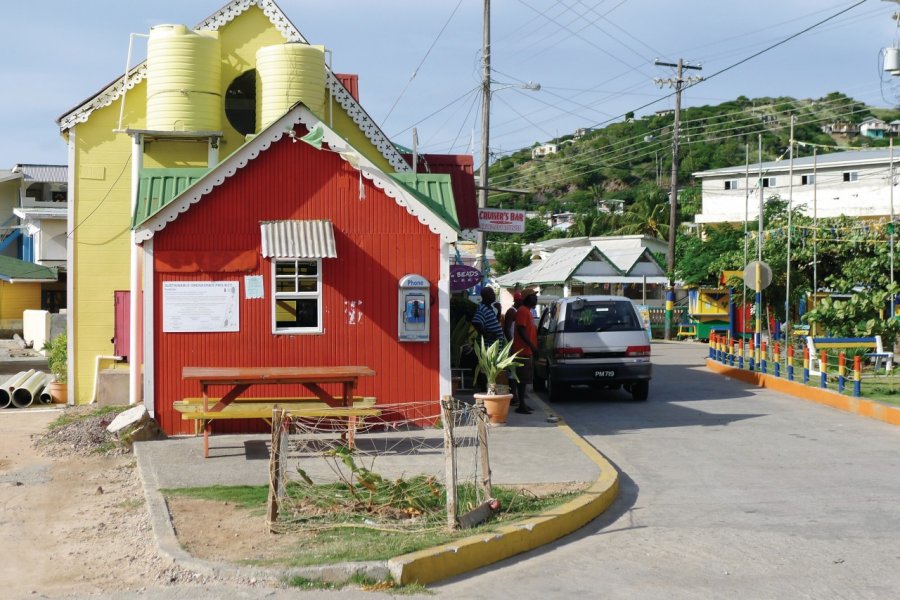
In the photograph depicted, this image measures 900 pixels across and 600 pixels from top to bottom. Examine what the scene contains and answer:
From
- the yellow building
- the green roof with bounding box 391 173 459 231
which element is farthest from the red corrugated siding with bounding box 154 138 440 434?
the yellow building

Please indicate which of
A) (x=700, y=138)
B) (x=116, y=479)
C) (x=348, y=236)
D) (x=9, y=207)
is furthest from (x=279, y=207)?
(x=700, y=138)

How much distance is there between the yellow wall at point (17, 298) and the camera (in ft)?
142

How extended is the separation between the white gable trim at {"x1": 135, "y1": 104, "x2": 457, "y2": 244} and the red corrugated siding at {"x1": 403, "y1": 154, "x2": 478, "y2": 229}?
710 cm

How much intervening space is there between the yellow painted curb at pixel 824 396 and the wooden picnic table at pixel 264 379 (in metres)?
8.70

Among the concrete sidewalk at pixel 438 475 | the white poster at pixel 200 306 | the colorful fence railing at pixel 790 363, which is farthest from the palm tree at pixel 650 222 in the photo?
the white poster at pixel 200 306

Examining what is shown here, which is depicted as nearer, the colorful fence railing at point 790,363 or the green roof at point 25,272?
the colorful fence railing at point 790,363

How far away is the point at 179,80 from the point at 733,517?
12.9m

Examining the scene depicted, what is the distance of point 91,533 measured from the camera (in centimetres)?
895

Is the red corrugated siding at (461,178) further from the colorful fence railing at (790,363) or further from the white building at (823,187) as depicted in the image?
the white building at (823,187)

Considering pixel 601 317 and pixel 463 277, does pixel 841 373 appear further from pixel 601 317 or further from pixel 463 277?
pixel 463 277

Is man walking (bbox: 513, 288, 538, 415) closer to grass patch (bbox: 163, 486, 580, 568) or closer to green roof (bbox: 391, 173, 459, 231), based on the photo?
green roof (bbox: 391, 173, 459, 231)

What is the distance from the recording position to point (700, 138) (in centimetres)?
12212

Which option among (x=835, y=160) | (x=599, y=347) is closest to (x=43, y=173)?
(x=835, y=160)

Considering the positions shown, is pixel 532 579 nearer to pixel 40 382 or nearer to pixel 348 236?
pixel 348 236
